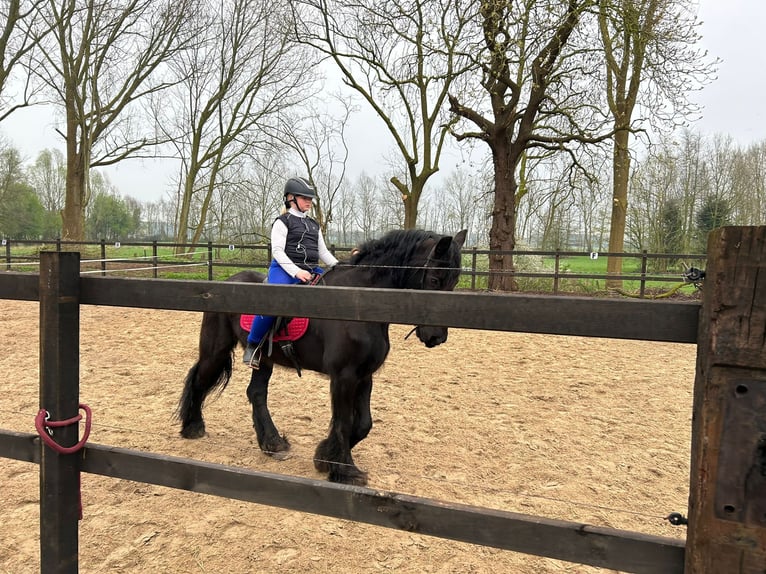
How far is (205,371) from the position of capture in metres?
4.27

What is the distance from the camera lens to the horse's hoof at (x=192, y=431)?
13.7 feet

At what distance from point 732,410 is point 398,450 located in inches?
122

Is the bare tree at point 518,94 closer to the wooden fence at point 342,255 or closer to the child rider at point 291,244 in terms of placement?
the wooden fence at point 342,255

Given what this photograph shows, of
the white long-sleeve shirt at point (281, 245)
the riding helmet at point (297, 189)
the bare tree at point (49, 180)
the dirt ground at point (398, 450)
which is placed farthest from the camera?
the bare tree at point (49, 180)

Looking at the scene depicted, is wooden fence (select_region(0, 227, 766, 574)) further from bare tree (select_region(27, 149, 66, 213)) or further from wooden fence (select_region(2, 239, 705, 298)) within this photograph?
bare tree (select_region(27, 149, 66, 213))

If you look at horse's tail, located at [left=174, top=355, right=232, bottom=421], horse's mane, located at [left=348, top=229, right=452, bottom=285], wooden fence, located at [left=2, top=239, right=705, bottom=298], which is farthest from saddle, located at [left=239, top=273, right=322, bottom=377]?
wooden fence, located at [left=2, top=239, right=705, bottom=298]

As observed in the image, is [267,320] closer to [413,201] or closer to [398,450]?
[398,450]

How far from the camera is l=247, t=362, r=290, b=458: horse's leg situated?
3.90m

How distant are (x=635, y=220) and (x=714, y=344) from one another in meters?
25.1

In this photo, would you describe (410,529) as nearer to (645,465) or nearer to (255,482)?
(255,482)

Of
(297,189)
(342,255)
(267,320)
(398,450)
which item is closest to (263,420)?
(267,320)

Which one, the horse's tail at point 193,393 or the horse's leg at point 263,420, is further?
the horse's tail at point 193,393

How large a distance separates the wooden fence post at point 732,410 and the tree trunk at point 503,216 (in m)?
12.5

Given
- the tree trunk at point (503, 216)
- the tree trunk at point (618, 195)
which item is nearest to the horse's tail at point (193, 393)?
the tree trunk at point (503, 216)
